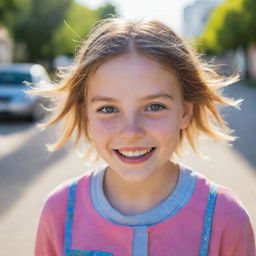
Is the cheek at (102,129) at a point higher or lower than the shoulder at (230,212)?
higher

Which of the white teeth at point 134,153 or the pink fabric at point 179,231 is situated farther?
the white teeth at point 134,153

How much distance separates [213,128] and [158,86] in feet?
1.83

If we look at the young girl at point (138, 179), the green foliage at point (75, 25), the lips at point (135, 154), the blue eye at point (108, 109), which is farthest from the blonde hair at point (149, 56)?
the green foliage at point (75, 25)

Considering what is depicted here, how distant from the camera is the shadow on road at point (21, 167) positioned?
5.80 m

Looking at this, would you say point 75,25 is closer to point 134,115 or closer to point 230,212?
point 134,115

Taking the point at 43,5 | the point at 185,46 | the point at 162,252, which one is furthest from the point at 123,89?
the point at 43,5

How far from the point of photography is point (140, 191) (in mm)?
1842

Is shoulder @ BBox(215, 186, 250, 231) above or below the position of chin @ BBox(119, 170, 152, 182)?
below

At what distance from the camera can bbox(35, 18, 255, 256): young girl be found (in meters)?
1.66

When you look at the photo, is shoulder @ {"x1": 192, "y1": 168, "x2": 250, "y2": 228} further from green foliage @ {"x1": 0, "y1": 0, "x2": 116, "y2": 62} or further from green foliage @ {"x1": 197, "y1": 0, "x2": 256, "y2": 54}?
green foliage @ {"x1": 0, "y1": 0, "x2": 116, "y2": 62}

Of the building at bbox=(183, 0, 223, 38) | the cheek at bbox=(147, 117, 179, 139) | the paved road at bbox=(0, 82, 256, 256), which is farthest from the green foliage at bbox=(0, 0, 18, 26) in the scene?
the building at bbox=(183, 0, 223, 38)

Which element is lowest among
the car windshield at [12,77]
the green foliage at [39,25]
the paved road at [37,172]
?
the paved road at [37,172]

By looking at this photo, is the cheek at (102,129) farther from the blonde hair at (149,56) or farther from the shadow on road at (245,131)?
the shadow on road at (245,131)

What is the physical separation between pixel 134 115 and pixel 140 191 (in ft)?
0.96
